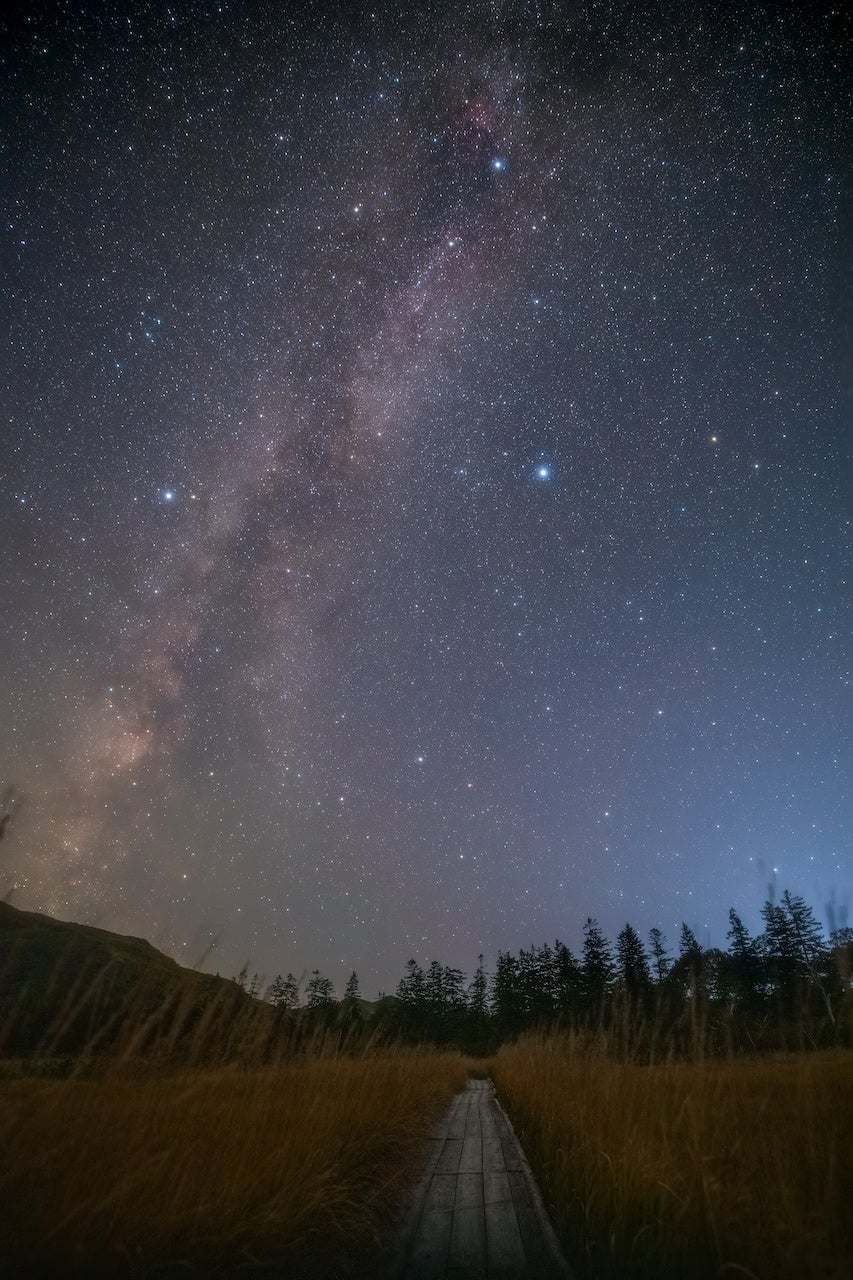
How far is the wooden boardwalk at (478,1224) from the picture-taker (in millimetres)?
2895

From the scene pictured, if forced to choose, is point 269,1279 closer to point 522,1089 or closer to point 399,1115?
point 399,1115

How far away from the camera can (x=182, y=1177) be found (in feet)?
8.19

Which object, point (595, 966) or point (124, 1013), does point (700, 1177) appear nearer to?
point (124, 1013)

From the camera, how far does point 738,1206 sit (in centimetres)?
227

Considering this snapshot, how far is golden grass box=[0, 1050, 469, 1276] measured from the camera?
6.89 feet

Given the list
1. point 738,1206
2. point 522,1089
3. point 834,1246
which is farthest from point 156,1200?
point 522,1089

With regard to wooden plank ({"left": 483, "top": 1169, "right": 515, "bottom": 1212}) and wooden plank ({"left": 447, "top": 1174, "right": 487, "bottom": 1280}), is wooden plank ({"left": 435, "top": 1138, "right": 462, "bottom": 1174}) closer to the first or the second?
wooden plank ({"left": 483, "top": 1169, "right": 515, "bottom": 1212})

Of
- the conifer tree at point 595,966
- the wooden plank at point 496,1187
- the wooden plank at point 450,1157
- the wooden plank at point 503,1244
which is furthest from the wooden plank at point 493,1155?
the conifer tree at point 595,966

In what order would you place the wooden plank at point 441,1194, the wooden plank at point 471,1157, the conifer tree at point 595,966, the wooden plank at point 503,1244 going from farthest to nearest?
the conifer tree at point 595,966 < the wooden plank at point 471,1157 < the wooden plank at point 441,1194 < the wooden plank at point 503,1244

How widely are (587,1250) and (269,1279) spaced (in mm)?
1481

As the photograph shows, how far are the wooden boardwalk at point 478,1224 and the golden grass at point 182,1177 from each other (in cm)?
30

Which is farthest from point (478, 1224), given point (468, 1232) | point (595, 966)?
point (595, 966)

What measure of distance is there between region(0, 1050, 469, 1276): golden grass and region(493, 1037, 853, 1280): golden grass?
1.35 metres

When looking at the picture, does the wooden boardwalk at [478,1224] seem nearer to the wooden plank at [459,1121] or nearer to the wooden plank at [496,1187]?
the wooden plank at [496,1187]
